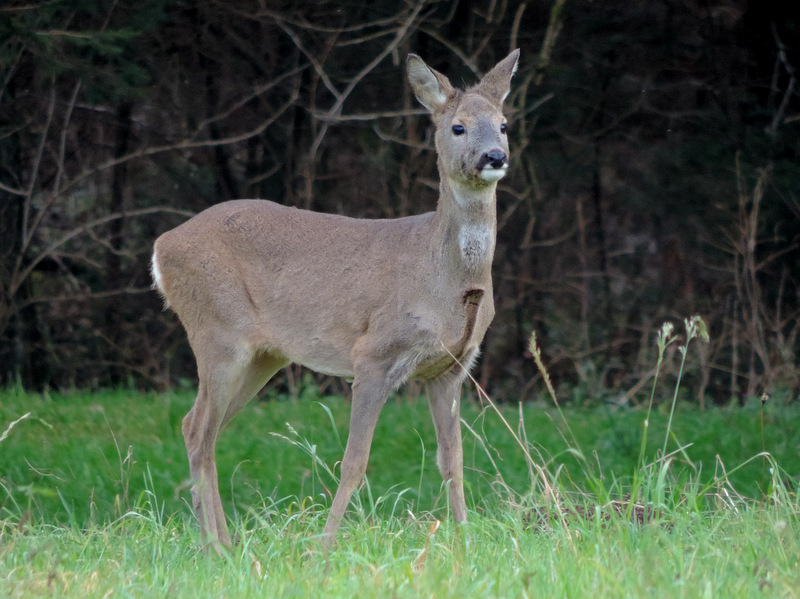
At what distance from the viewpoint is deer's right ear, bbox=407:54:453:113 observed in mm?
5191

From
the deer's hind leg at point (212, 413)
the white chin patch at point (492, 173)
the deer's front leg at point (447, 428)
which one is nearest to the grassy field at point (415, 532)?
the deer's front leg at point (447, 428)

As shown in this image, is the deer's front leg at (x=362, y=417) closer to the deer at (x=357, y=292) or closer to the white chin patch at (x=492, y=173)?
A: the deer at (x=357, y=292)

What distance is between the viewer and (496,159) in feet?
15.3

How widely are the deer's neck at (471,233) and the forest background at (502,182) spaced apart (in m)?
5.49

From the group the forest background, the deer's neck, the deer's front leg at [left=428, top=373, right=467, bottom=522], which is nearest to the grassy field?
the deer's front leg at [left=428, top=373, right=467, bottom=522]

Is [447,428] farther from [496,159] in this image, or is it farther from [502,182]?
[502,182]

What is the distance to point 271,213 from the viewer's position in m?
5.72

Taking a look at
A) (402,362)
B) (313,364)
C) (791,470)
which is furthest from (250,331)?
(791,470)

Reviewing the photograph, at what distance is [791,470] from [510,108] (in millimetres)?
4841

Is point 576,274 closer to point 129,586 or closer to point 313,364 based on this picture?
point 313,364

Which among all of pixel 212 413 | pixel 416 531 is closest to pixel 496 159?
pixel 416 531

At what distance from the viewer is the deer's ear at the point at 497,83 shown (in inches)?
204

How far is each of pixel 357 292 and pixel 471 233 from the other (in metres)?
0.65

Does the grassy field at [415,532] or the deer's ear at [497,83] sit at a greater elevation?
the deer's ear at [497,83]
